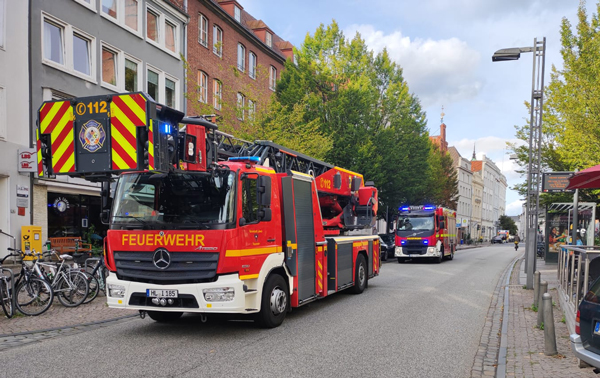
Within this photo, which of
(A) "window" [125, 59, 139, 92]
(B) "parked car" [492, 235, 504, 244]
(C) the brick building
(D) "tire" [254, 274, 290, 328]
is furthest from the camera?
(B) "parked car" [492, 235, 504, 244]

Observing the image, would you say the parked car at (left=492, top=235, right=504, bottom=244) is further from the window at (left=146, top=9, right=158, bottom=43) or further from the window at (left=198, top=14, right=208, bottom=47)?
the window at (left=146, top=9, right=158, bottom=43)

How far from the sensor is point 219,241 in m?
7.16

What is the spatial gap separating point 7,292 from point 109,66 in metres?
14.6

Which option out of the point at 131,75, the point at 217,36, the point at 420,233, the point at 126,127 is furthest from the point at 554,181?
the point at 217,36

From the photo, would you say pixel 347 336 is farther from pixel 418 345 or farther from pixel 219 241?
pixel 219 241

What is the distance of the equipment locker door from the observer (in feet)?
29.0

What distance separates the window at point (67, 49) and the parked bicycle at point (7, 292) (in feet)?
37.1

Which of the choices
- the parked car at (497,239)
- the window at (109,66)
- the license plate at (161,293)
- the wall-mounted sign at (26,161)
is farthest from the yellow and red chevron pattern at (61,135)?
the parked car at (497,239)

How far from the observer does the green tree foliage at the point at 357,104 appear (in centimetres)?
2575

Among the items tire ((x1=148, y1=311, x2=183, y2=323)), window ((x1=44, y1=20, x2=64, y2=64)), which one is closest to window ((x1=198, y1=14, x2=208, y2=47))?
window ((x1=44, y1=20, x2=64, y2=64))

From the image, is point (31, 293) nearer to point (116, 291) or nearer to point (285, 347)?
point (116, 291)

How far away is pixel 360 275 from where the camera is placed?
12680 mm

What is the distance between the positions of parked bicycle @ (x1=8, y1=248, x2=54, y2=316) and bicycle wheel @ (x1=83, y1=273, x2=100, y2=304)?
3.65ft

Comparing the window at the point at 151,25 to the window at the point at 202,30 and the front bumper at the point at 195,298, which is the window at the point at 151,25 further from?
the front bumper at the point at 195,298
